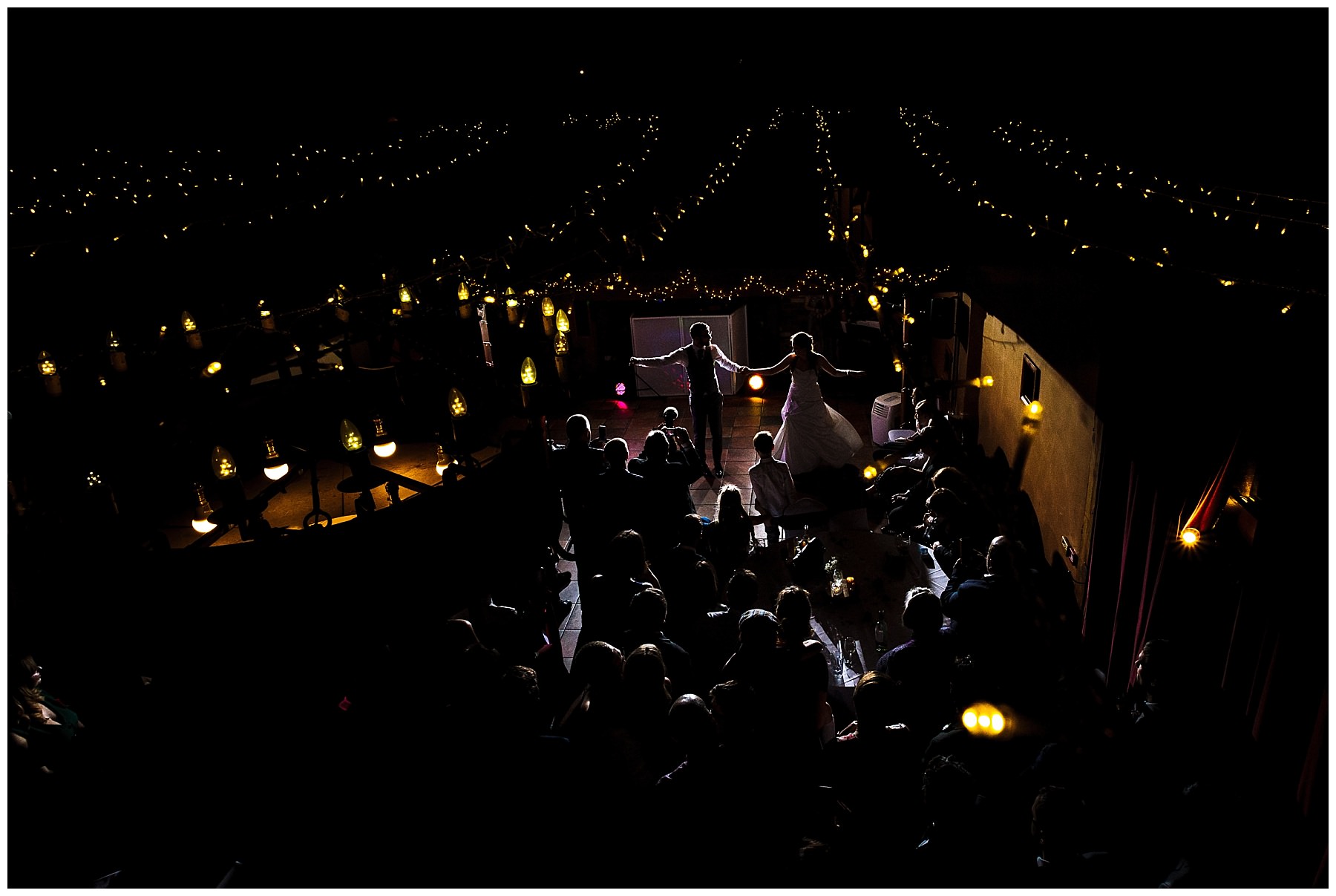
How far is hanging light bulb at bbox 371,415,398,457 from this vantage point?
6.05 meters

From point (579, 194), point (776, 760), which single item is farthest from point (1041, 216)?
point (579, 194)

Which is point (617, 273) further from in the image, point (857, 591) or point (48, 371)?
point (48, 371)

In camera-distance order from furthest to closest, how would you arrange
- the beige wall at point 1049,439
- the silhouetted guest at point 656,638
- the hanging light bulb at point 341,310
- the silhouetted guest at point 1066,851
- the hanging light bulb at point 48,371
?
the hanging light bulb at point 341,310 → the beige wall at point 1049,439 → the hanging light bulb at point 48,371 → the silhouetted guest at point 656,638 → the silhouetted guest at point 1066,851

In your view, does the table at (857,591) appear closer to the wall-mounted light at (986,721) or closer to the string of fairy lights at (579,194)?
the wall-mounted light at (986,721)

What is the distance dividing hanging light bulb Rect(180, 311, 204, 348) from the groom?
15.2 ft

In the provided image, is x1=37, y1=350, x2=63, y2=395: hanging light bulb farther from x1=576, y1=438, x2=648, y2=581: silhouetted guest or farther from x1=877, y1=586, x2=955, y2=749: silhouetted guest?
x1=877, y1=586, x2=955, y2=749: silhouetted guest

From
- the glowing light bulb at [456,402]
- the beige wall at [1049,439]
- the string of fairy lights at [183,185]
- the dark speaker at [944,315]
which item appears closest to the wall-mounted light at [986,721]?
the beige wall at [1049,439]

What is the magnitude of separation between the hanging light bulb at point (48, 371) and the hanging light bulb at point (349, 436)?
2.14 meters

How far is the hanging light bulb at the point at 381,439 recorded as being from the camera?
19.9ft

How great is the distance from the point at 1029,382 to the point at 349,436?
677 cm

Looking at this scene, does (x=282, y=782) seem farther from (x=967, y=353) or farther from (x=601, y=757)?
(x=967, y=353)

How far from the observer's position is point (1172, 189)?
16.8 feet

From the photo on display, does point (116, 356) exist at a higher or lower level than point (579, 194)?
lower

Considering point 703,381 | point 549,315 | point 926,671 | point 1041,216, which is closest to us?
point 926,671
